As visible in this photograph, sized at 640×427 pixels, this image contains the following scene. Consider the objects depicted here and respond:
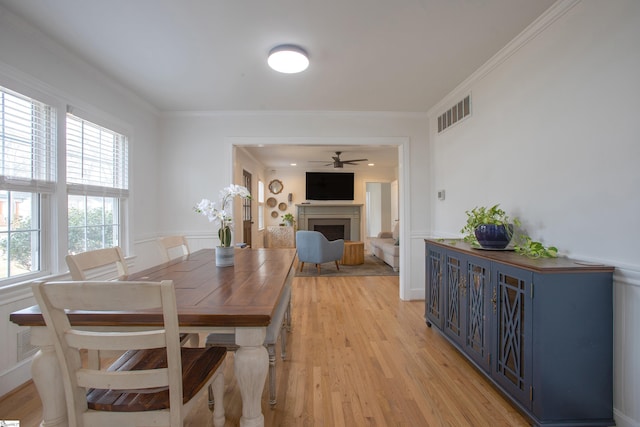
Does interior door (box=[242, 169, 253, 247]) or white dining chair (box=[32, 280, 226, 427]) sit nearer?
white dining chair (box=[32, 280, 226, 427])

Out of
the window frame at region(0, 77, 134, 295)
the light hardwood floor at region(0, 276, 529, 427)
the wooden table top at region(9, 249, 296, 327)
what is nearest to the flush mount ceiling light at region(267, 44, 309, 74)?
the wooden table top at region(9, 249, 296, 327)

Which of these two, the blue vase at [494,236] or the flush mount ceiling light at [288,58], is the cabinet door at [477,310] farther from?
the flush mount ceiling light at [288,58]

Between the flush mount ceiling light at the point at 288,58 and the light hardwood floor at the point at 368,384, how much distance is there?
233 cm

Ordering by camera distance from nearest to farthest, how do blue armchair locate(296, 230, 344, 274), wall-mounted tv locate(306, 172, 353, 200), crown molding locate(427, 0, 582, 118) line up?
crown molding locate(427, 0, 582, 118) < blue armchair locate(296, 230, 344, 274) < wall-mounted tv locate(306, 172, 353, 200)

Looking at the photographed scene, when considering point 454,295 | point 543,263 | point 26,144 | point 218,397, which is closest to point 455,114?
point 454,295

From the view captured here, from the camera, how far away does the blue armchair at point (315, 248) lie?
510 centimetres

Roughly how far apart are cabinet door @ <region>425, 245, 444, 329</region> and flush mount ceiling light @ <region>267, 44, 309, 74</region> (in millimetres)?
1988

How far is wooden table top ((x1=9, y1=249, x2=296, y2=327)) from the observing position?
1002mm

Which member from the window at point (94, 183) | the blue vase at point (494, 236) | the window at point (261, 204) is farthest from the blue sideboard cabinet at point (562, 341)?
the window at point (261, 204)

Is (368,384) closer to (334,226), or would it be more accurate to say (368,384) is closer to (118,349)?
(118,349)

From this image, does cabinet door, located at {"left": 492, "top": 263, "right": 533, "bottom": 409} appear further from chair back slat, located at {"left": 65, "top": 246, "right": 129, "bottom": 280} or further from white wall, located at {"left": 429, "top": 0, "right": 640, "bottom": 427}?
chair back slat, located at {"left": 65, "top": 246, "right": 129, "bottom": 280}

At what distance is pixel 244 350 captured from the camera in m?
1.05

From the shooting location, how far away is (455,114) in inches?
121

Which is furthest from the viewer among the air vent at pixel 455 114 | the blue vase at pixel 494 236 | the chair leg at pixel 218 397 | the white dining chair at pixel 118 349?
the air vent at pixel 455 114
